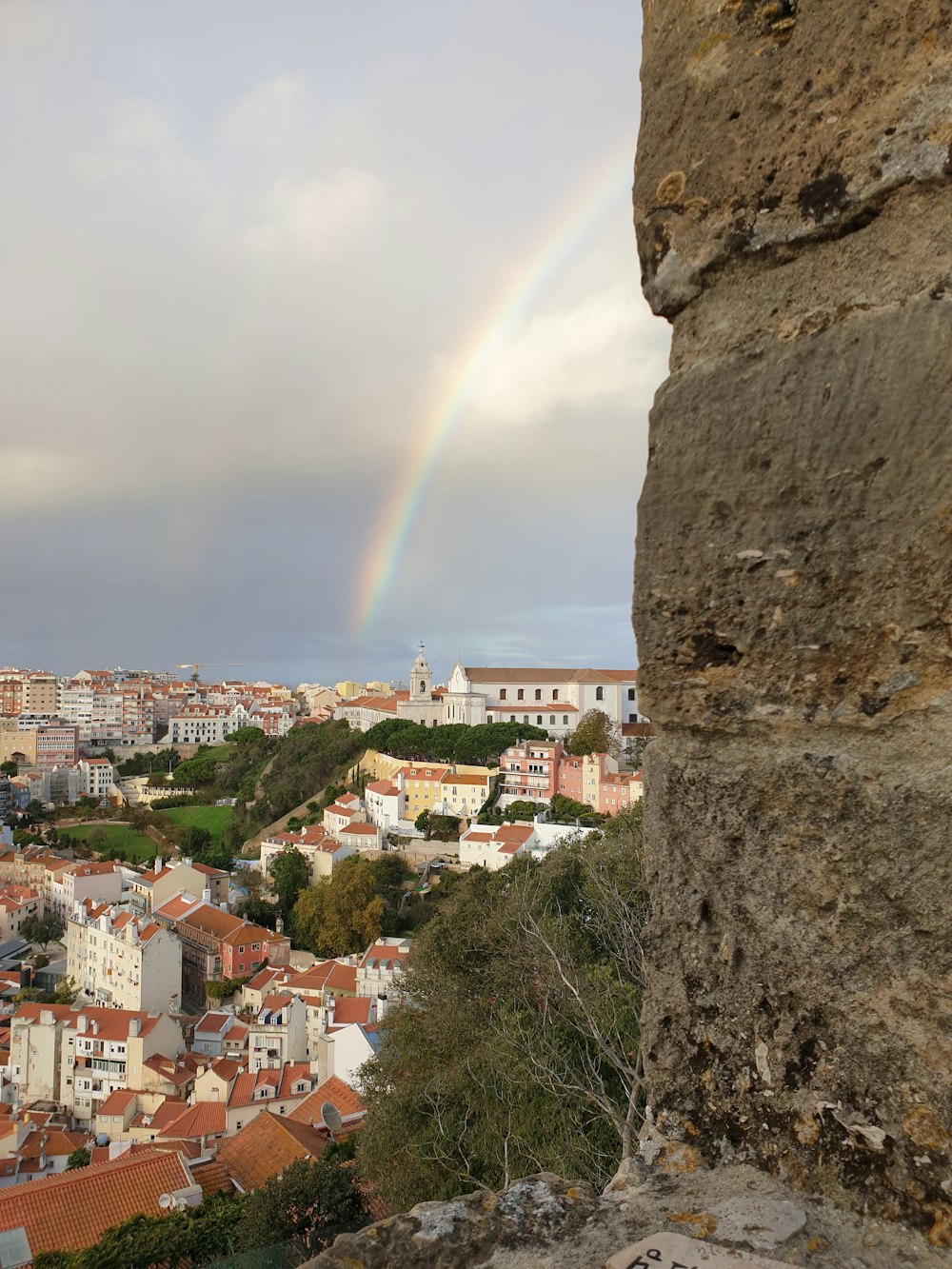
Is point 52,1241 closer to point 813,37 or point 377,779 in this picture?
point 813,37

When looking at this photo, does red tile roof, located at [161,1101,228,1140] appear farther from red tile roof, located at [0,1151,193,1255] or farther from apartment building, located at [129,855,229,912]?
apartment building, located at [129,855,229,912]

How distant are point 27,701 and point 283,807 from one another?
62.4 meters

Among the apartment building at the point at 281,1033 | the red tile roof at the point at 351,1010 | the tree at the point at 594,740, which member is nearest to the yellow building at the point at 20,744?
the tree at the point at 594,740

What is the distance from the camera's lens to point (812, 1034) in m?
1.60

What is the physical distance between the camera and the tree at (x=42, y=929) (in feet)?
171

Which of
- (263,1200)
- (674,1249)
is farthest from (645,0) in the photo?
(263,1200)

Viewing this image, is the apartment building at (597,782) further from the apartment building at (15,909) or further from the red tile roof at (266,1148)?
the apartment building at (15,909)

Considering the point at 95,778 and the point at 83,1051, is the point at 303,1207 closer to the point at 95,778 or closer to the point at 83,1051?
the point at 83,1051

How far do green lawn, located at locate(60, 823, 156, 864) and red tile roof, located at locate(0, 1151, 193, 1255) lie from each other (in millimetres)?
47605

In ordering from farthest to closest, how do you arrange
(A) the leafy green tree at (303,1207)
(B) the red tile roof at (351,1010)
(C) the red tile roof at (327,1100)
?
(B) the red tile roof at (351,1010) < (C) the red tile roof at (327,1100) < (A) the leafy green tree at (303,1207)

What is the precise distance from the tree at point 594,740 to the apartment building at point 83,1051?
31713 millimetres

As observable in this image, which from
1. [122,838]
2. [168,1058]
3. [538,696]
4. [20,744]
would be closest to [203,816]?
[122,838]

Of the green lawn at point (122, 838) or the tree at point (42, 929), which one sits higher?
the green lawn at point (122, 838)

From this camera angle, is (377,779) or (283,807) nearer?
(377,779)
